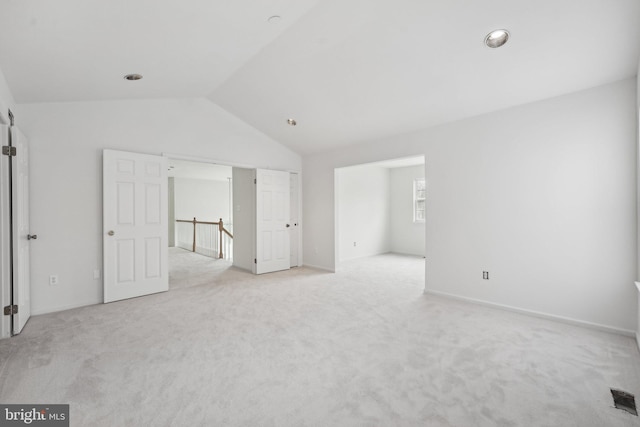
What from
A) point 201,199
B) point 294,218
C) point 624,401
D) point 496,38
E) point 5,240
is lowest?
point 624,401

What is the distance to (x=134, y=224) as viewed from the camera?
4.22 m

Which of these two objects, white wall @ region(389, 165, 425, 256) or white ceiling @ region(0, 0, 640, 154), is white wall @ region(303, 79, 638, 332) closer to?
white ceiling @ region(0, 0, 640, 154)

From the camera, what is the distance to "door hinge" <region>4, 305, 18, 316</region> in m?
2.88

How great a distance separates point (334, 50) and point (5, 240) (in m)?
3.68

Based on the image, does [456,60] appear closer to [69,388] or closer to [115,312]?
[69,388]

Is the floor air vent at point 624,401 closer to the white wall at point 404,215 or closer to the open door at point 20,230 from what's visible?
the open door at point 20,230

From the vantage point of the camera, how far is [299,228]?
6484 mm

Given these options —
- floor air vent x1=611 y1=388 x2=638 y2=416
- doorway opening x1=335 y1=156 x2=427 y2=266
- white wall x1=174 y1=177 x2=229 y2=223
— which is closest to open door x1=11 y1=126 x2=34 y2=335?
floor air vent x1=611 y1=388 x2=638 y2=416

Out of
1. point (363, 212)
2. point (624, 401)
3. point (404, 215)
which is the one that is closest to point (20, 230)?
point (624, 401)

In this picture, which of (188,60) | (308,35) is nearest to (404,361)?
(308,35)

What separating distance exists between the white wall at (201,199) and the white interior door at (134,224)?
257 inches

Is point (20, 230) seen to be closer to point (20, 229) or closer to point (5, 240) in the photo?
point (20, 229)

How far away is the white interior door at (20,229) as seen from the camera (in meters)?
2.95

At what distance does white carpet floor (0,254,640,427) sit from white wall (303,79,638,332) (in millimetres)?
369
